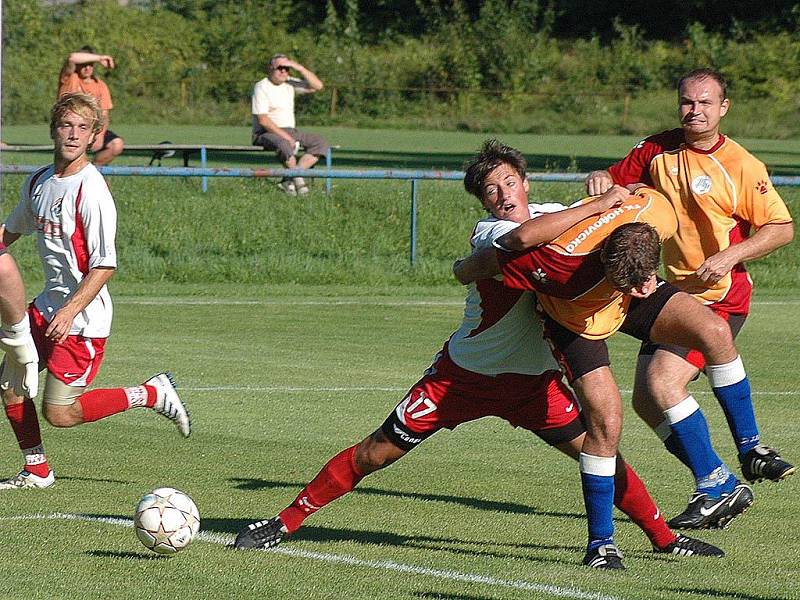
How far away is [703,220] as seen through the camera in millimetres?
7090

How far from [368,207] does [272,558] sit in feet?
44.7

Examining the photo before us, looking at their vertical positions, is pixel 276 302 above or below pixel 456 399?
below

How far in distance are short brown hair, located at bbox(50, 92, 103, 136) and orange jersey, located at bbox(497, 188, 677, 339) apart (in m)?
2.40

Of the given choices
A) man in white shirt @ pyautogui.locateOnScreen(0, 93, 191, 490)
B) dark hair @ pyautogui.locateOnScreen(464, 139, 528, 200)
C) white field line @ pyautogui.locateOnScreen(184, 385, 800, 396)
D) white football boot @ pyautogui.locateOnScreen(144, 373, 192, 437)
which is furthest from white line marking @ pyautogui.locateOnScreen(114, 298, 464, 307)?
dark hair @ pyautogui.locateOnScreen(464, 139, 528, 200)

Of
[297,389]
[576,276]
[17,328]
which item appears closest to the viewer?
[576,276]

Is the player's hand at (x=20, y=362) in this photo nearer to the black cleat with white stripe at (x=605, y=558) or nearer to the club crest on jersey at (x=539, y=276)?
the club crest on jersey at (x=539, y=276)

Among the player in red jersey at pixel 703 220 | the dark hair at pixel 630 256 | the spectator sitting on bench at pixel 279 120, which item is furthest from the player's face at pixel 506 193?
the spectator sitting on bench at pixel 279 120

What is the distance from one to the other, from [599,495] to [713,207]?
1.89 m

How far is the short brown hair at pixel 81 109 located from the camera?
23.0 feet

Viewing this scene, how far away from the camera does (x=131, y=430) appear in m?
9.01

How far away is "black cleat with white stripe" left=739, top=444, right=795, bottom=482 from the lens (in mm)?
6586

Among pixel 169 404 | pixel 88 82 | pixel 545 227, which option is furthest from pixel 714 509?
pixel 88 82

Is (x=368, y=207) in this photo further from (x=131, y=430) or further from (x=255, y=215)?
(x=131, y=430)

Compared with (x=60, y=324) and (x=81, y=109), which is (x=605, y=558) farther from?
(x=81, y=109)
